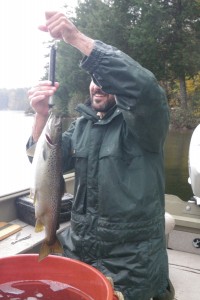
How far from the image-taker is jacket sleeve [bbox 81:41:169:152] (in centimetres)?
229

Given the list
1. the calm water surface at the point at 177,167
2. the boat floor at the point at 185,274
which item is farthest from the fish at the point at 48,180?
the calm water surface at the point at 177,167

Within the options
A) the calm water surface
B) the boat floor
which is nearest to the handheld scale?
the boat floor

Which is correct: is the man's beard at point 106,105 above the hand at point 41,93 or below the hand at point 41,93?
below

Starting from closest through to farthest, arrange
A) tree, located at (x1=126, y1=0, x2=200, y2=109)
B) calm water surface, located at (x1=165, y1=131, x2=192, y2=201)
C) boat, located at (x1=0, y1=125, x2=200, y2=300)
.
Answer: boat, located at (x1=0, y1=125, x2=200, y2=300)
calm water surface, located at (x1=165, y1=131, x2=192, y2=201)
tree, located at (x1=126, y1=0, x2=200, y2=109)

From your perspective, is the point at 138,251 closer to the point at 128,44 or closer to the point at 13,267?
the point at 13,267

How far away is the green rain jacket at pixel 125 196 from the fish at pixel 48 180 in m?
0.23

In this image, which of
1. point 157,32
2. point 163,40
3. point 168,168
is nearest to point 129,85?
point 168,168

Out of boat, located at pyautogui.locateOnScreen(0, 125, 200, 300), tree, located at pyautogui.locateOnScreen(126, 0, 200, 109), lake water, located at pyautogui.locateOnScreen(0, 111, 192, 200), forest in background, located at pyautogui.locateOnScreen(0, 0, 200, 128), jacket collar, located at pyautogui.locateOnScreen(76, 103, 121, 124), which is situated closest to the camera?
jacket collar, located at pyautogui.locateOnScreen(76, 103, 121, 124)

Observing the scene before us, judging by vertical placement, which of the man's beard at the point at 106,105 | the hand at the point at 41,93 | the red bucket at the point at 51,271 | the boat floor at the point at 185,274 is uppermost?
the hand at the point at 41,93

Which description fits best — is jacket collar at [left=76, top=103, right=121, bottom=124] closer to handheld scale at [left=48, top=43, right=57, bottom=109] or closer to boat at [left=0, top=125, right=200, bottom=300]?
handheld scale at [left=48, top=43, right=57, bottom=109]

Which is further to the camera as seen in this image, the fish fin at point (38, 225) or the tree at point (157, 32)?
the tree at point (157, 32)

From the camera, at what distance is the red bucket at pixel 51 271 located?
2.16 meters

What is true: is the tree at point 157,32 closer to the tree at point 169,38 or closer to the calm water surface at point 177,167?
the tree at point 169,38

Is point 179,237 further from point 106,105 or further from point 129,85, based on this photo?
point 129,85
